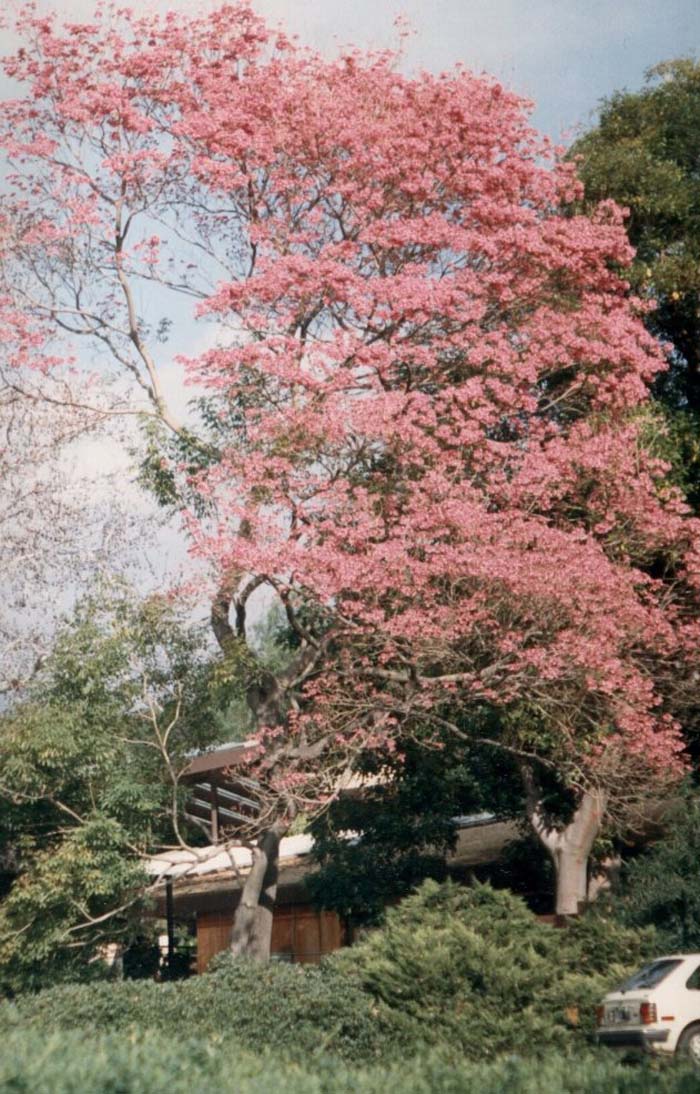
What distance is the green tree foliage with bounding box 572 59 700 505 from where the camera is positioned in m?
22.2

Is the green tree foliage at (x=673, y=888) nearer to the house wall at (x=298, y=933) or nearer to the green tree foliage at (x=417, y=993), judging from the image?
the green tree foliage at (x=417, y=993)

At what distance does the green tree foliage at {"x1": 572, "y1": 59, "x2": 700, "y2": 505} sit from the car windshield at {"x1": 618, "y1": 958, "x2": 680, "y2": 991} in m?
8.07

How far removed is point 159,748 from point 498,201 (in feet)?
32.4

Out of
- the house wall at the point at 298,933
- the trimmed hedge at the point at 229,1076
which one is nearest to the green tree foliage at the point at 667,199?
the house wall at the point at 298,933

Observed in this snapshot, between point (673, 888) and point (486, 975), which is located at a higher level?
point (673, 888)

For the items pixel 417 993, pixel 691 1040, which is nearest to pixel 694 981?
pixel 691 1040

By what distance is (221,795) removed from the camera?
3356 cm

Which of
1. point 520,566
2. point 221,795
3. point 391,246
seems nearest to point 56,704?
point 520,566

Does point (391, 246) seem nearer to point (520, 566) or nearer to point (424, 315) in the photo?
point (424, 315)

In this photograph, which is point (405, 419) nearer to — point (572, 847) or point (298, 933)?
point (572, 847)

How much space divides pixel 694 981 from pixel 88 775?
30.6 feet

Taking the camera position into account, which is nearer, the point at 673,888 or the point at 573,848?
Result: the point at 673,888

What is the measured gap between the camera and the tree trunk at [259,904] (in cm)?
2069

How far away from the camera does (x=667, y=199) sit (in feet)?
74.2
